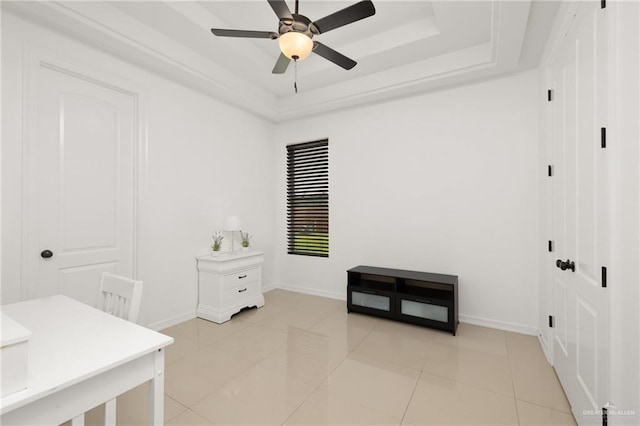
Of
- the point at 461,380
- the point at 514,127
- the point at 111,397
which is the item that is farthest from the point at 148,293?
the point at 514,127

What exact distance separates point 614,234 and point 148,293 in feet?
12.5

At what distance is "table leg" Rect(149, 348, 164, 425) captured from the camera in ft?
4.00

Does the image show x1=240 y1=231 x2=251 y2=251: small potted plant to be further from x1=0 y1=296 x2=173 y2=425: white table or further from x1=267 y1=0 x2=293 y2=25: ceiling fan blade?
x1=267 y1=0 x2=293 y2=25: ceiling fan blade

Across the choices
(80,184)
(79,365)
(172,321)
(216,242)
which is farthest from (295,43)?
(172,321)

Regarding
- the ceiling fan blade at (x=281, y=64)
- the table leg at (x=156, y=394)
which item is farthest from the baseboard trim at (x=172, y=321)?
the ceiling fan blade at (x=281, y=64)

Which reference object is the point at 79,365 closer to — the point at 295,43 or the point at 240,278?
the point at 295,43

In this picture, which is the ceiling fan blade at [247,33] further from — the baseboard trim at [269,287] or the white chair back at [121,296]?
the baseboard trim at [269,287]

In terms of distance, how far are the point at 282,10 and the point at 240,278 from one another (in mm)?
2922

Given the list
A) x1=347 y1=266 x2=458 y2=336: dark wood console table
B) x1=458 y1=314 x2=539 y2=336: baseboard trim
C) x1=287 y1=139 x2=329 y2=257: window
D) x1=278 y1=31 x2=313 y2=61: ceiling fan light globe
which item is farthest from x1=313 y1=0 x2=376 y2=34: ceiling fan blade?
x1=458 y1=314 x2=539 y2=336: baseboard trim

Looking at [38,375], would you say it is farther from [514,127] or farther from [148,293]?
[514,127]

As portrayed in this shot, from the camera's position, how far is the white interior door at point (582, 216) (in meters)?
1.46

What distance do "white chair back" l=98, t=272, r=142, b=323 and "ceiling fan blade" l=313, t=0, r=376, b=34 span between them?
6.70ft

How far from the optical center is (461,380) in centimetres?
227

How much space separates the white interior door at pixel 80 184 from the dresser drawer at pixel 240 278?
101 cm
